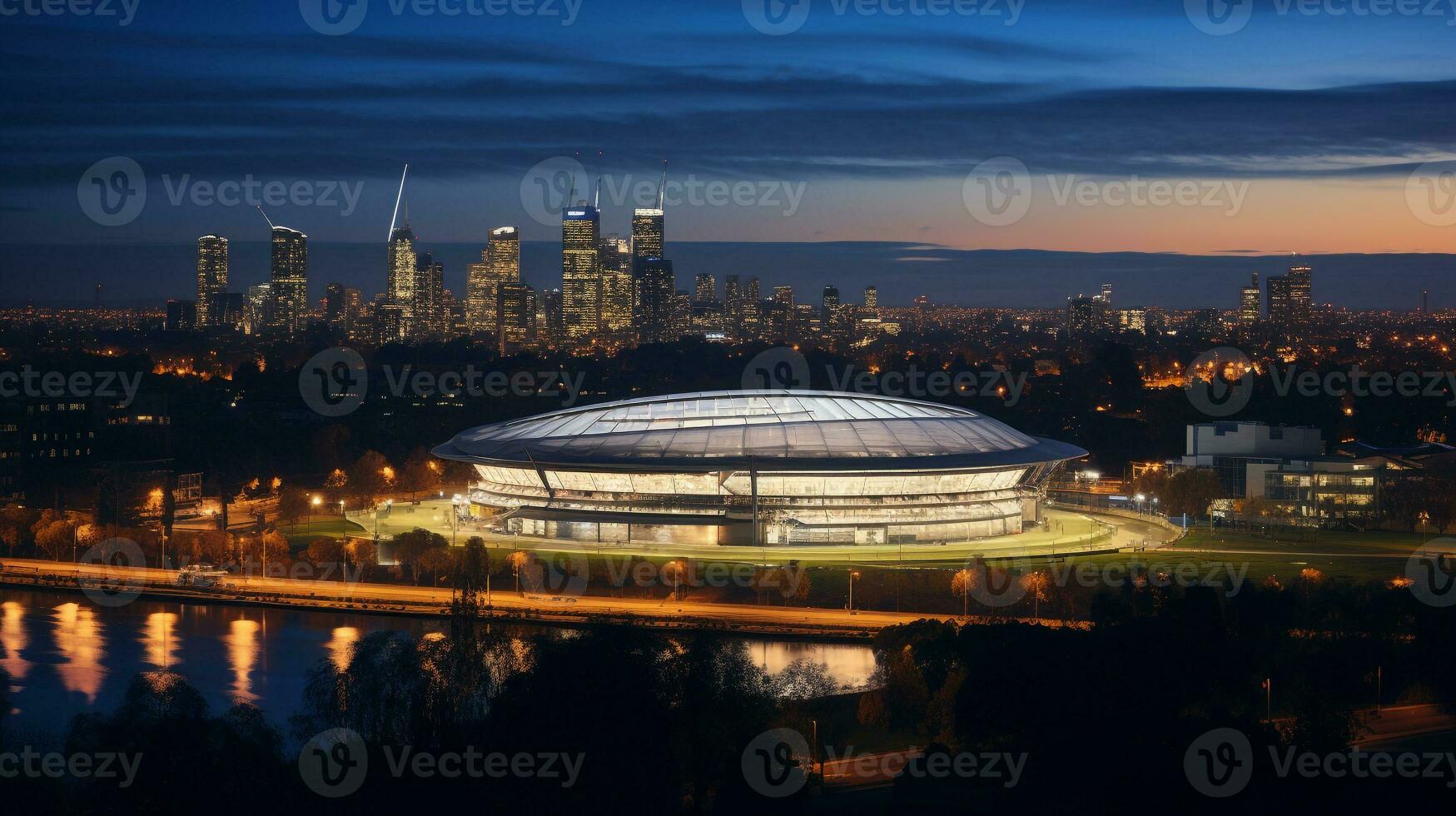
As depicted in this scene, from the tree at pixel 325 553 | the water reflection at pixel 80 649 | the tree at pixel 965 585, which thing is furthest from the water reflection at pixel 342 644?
the tree at pixel 965 585

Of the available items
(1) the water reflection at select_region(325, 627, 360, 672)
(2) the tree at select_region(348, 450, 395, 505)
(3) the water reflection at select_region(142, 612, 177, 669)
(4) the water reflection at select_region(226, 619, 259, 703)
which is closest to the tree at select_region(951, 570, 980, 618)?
(1) the water reflection at select_region(325, 627, 360, 672)

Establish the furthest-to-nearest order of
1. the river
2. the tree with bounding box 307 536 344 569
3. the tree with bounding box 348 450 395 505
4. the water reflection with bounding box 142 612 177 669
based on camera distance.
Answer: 1. the tree with bounding box 348 450 395 505
2. the tree with bounding box 307 536 344 569
3. the water reflection with bounding box 142 612 177 669
4. the river

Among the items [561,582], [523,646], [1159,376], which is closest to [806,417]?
[561,582]

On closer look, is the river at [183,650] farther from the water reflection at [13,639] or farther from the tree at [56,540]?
the tree at [56,540]

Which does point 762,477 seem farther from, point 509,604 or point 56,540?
point 56,540

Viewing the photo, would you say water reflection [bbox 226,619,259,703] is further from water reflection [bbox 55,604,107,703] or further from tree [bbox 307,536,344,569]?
tree [bbox 307,536,344,569]

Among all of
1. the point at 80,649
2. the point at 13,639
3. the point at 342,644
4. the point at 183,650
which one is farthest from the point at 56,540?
the point at 342,644

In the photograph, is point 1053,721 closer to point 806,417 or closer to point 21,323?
point 806,417

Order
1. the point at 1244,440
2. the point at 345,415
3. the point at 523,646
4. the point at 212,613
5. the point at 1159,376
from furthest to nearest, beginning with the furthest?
the point at 1159,376
the point at 345,415
the point at 1244,440
the point at 212,613
the point at 523,646
